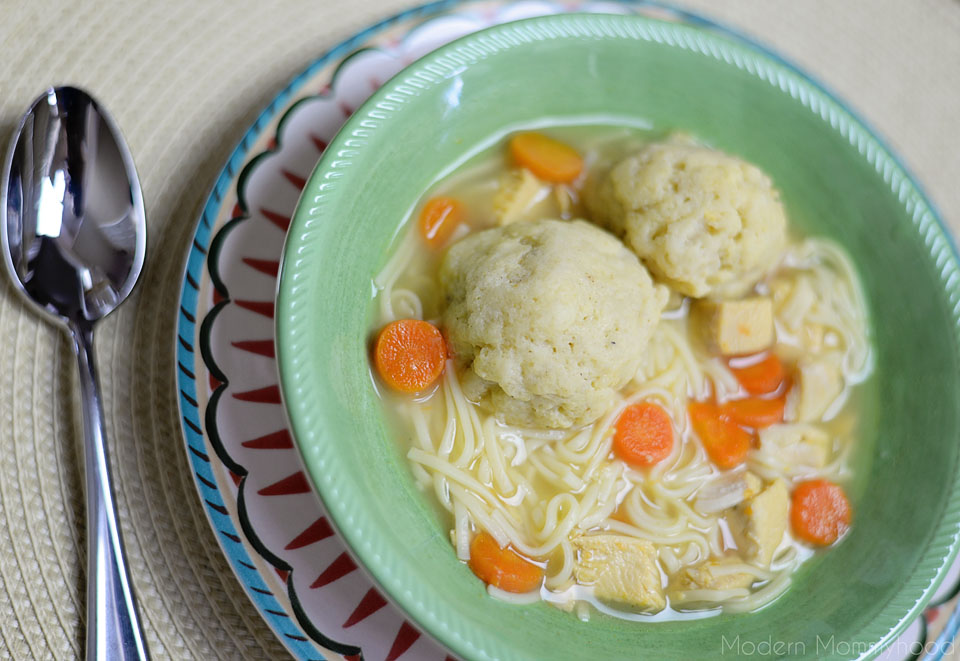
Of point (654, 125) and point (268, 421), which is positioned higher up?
point (654, 125)

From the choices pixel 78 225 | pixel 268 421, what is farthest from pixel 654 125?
pixel 78 225

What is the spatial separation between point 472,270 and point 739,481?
1361 millimetres

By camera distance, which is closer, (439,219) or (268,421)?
(268,421)

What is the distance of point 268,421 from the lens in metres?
2.69

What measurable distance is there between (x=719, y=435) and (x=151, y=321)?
88.6 inches

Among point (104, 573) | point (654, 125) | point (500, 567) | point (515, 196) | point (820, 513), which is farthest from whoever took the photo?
point (654, 125)

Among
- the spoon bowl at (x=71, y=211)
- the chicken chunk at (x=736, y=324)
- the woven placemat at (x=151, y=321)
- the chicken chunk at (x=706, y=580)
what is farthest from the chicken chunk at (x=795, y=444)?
the spoon bowl at (x=71, y=211)

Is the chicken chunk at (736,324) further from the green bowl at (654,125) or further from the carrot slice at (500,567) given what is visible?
the carrot slice at (500,567)

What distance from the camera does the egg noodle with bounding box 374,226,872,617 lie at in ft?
9.20

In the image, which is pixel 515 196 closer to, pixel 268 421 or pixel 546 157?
pixel 546 157

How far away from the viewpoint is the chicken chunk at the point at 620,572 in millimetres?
2734

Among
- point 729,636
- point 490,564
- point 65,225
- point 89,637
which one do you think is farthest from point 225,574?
point 729,636

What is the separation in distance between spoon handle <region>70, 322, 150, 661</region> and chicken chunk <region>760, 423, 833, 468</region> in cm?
240

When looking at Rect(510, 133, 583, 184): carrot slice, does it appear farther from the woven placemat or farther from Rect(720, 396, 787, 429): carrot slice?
Rect(720, 396, 787, 429): carrot slice
